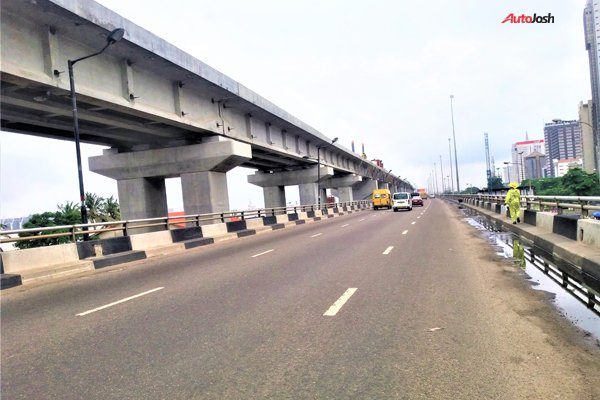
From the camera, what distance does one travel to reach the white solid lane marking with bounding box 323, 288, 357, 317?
21.0 ft

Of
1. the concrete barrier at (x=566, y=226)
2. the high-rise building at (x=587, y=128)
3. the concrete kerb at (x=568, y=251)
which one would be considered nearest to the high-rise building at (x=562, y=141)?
the high-rise building at (x=587, y=128)

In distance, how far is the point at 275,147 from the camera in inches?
1415

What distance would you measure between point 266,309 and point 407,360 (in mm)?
2801

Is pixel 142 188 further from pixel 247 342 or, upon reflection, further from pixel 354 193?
pixel 354 193

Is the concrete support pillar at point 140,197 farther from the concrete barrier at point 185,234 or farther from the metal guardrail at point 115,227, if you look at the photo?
the concrete barrier at point 185,234

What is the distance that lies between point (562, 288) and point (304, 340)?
491cm

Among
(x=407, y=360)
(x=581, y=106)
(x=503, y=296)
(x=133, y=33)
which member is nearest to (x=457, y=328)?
(x=407, y=360)

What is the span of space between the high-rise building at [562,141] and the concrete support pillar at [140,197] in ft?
350

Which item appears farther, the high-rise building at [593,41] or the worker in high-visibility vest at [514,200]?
the high-rise building at [593,41]

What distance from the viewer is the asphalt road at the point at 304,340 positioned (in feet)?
13.0

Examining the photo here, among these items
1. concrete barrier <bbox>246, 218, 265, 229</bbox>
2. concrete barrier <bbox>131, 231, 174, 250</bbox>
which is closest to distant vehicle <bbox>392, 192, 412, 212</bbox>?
concrete barrier <bbox>246, 218, 265, 229</bbox>

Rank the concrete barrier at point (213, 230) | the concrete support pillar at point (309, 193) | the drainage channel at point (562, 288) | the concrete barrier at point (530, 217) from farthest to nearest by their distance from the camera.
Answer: the concrete support pillar at point (309, 193) < the concrete barrier at point (213, 230) < the concrete barrier at point (530, 217) < the drainage channel at point (562, 288)

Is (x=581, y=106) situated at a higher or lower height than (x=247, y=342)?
higher

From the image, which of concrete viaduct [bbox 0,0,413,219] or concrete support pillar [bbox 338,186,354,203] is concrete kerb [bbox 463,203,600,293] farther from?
concrete support pillar [bbox 338,186,354,203]
